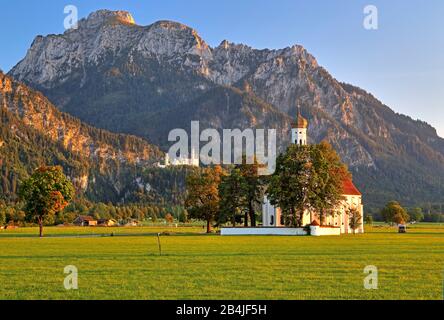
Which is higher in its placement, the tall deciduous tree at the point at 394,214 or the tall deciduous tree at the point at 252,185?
the tall deciduous tree at the point at 252,185

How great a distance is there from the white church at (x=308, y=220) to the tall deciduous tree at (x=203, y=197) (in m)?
9.07

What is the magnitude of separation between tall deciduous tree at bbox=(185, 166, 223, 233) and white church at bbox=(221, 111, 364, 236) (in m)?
9.07

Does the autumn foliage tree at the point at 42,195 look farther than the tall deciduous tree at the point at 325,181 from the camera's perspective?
No

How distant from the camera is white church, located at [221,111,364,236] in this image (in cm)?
8781

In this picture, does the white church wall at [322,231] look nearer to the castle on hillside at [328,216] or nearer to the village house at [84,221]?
the castle on hillside at [328,216]

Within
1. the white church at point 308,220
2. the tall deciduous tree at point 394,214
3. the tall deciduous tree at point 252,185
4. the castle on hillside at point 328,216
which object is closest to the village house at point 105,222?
the tall deciduous tree at point 394,214

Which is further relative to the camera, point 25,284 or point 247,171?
point 247,171

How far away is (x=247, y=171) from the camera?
99000mm

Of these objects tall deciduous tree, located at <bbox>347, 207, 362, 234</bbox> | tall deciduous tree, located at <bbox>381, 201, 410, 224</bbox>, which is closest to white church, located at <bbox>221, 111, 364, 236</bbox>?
tall deciduous tree, located at <bbox>347, 207, 362, 234</bbox>

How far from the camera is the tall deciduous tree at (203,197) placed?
99.2 metres
